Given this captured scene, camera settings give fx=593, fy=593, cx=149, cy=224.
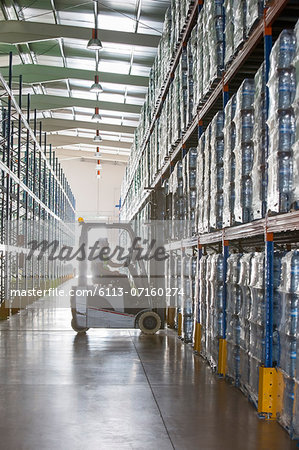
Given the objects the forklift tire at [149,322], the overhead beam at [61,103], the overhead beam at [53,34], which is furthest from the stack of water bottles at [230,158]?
the overhead beam at [61,103]

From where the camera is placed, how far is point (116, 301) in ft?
33.2

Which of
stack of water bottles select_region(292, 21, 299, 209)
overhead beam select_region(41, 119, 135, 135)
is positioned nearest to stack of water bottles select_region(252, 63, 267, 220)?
stack of water bottles select_region(292, 21, 299, 209)

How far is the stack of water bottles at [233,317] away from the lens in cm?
556

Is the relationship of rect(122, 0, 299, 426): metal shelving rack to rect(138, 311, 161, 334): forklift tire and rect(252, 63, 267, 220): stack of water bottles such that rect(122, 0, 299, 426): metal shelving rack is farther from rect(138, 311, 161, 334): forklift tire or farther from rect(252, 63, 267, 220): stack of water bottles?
rect(138, 311, 161, 334): forklift tire

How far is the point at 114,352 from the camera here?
835cm

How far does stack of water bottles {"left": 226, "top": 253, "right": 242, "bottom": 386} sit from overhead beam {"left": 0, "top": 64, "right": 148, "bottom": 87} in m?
14.6

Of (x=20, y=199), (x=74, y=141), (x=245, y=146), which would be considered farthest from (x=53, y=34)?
(x=74, y=141)

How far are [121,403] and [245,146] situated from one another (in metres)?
2.50

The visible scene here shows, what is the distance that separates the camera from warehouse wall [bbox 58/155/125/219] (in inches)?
1767

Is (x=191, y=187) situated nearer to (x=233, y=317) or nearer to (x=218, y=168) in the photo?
(x=218, y=168)

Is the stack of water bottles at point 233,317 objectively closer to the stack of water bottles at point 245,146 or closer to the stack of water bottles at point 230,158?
the stack of water bottles at point 230,158

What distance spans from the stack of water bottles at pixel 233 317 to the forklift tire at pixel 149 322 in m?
4.07

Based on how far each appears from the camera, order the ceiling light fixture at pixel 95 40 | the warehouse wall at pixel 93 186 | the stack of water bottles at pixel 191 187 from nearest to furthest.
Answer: the stack of water bottles at pixel 191 187 → the ceiling light fixture at pixel 95 40 → the warehouse wall at pixel 93 186

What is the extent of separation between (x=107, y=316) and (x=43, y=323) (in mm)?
2805
